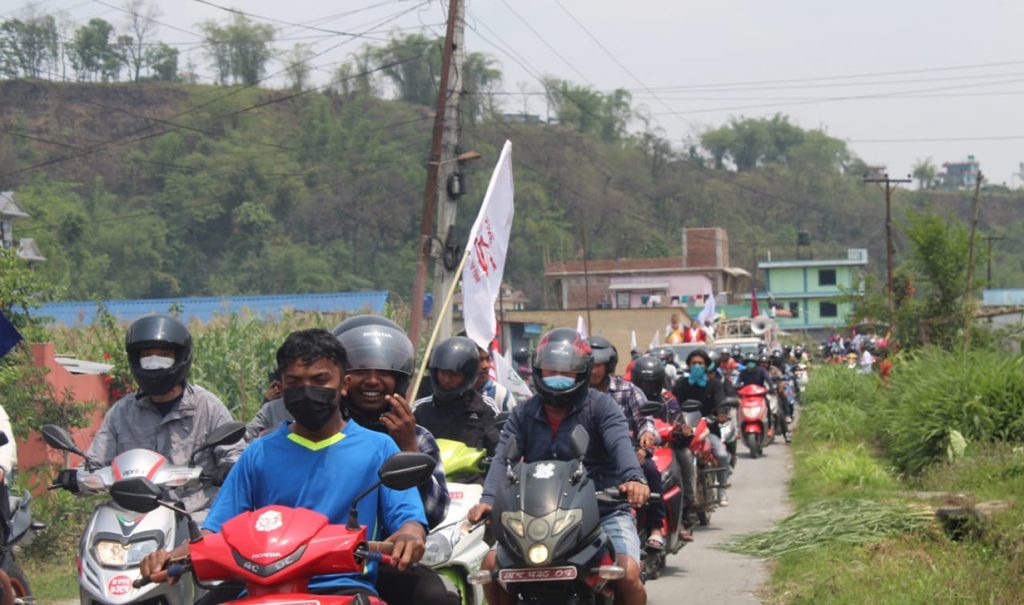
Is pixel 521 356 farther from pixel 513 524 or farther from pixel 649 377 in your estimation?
pixel 513 524

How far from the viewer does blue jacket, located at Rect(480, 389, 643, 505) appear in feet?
24.0

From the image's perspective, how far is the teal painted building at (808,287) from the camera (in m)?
101

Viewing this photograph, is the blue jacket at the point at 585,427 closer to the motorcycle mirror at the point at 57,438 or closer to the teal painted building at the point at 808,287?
the motorcycle mirror at the point at 57,438

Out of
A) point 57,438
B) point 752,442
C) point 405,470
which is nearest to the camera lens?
point 405,470

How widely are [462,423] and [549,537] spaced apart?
2.39 m

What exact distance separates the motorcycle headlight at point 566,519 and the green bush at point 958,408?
1027cm

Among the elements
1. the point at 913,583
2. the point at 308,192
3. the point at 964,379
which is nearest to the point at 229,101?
the point at 308,192

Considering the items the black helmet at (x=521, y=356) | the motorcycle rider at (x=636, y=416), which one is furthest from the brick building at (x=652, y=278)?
the motorcycle rider at (x=636, y=416)

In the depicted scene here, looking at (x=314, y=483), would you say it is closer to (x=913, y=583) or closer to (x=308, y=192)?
(x=913, y=583)

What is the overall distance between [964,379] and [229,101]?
3153 inches

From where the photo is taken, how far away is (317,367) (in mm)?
4688

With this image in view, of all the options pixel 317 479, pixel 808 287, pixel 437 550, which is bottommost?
pixel 437 550

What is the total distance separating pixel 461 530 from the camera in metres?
7.03

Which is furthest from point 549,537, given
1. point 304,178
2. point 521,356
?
point 304,178
